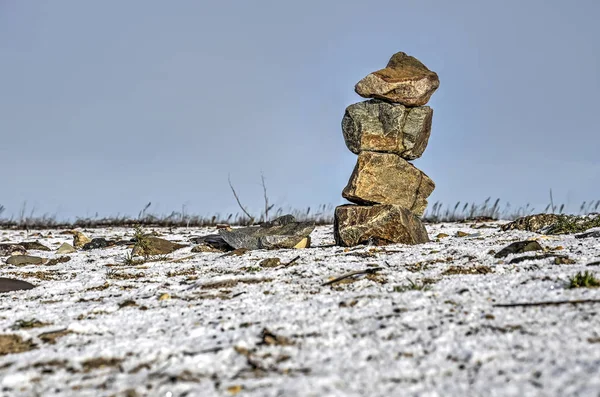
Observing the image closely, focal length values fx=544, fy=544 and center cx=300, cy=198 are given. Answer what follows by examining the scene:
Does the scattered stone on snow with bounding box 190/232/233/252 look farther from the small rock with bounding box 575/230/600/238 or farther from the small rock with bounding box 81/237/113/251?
the small rock with bounding box 575/230/600/238

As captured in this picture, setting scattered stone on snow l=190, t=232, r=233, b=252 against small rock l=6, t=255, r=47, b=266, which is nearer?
small rock l=6, t=255, r=47, b=266

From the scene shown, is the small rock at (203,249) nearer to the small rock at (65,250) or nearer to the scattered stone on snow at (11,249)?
the small rock at (65,250)

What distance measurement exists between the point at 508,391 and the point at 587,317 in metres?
1.16

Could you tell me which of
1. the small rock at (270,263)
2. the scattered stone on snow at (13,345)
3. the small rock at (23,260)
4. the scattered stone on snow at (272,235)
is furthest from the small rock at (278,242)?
the scattered stone on snow at (13,345)

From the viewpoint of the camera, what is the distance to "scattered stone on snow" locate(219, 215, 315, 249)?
326 inches

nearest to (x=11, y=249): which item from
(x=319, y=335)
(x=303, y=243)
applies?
(x=303, y=243)

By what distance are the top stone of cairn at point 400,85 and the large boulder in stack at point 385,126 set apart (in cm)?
12

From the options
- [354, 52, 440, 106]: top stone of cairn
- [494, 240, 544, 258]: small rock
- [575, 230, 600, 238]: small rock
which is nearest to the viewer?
[494, 240, 544, 258]: small rock

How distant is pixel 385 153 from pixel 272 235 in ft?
7.00

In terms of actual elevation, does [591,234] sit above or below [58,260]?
above

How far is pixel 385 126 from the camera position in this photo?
809 cm

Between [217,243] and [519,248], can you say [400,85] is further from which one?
[217,243]

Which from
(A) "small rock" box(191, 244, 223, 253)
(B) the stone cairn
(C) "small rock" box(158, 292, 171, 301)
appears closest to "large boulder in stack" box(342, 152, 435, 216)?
(B) the stone cairn

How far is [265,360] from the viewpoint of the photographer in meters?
2.85
